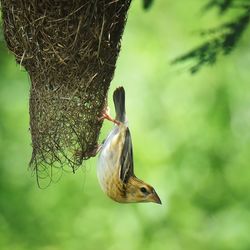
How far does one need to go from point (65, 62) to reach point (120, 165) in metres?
0.58

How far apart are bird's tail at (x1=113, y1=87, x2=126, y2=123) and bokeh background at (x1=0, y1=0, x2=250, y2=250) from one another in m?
1.54

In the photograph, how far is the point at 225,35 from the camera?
3676mm

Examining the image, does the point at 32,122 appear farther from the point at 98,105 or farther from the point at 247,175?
the point at 247,175

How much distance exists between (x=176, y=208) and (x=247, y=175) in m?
0.46

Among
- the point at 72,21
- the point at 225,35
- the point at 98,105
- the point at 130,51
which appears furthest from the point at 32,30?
the point at 130,51

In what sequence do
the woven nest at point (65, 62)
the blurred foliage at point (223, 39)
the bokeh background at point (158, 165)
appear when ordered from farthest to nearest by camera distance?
1. the bokeh background at point (158, 165)
2. the blurred foliage at point (223, 39)
3. the woven nest at point (65, 62)

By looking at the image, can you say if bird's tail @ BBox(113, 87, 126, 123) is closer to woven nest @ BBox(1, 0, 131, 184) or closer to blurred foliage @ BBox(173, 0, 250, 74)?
woven nest @ BBox(1, 0, 131, 184)

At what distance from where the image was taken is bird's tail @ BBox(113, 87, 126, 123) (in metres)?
2.79

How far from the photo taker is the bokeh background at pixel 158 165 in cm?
440

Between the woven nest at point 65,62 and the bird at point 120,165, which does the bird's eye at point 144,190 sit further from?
the woven nest at point 65,62

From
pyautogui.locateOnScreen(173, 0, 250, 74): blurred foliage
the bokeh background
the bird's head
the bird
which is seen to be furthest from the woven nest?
the bokeh background

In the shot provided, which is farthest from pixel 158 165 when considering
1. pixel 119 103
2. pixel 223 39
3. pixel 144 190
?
pixel 119 103

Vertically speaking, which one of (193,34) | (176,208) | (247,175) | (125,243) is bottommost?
(125,243)

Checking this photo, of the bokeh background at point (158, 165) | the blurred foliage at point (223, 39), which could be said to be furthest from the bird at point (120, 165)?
the bokeh background at point (158, 165)
